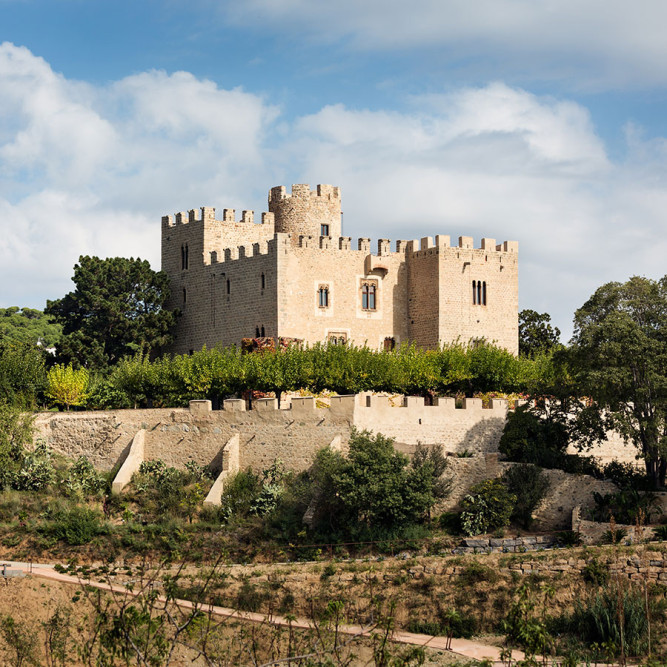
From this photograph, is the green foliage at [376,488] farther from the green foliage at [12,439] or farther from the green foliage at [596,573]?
the green foliage at [12,439]

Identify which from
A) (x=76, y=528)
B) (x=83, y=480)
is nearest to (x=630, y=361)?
(x=76, y=528)

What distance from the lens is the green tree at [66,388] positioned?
4588 cm

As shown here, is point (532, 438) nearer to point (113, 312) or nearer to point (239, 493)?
point (239, 493)

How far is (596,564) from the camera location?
2902 cm

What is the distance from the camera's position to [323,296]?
5059 centimetres

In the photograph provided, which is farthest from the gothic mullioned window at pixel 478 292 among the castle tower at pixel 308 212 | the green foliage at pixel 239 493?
the green foliage at pixel 239 493

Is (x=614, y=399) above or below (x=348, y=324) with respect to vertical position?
below

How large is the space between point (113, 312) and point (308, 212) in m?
10.1

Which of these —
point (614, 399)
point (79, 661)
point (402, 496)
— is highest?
point (614, 399)

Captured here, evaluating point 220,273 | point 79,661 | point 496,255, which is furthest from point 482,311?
point 79,661

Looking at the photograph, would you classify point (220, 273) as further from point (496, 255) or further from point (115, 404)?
point (496, 255)

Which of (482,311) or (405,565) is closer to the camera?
(405,565)

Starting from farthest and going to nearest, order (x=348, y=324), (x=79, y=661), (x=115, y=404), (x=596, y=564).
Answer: (x=348, y=324) → (x=115, y=404) → (x=596, y=564) → (x=79, y=661)

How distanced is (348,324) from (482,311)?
232 inches
